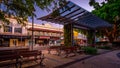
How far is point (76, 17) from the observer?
17000 mm

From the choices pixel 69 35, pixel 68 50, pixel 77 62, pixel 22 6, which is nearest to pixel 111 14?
pixel 69 35

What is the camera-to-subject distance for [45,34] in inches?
2028

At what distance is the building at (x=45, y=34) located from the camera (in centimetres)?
4767

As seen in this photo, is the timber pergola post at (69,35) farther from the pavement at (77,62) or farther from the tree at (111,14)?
the tree at (111,14)

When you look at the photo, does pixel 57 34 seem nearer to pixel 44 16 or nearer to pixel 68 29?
pixel 68 29

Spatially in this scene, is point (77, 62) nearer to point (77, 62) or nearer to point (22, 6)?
point (77, 62)

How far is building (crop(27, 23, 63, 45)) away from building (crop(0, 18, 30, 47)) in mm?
2301

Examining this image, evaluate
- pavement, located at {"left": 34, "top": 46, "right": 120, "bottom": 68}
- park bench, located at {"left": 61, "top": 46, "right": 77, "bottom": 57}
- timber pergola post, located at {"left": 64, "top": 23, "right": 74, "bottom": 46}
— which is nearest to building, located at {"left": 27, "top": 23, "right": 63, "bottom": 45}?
timber pergola post, located at {"left": 64, "top": 23, "right": 74, "bottom": 46}

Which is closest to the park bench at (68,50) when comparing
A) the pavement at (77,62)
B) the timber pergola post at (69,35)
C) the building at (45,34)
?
the pavement at (77,62)

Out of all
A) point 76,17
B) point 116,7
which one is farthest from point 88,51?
point 116,7

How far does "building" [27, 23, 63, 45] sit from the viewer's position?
47.7 meters

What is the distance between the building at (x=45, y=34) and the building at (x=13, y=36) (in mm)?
2301

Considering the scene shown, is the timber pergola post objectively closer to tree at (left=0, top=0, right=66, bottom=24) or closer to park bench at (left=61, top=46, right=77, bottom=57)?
park bench at (left=61, top=46, right=77, bottom=57)

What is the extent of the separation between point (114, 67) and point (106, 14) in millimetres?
25036
